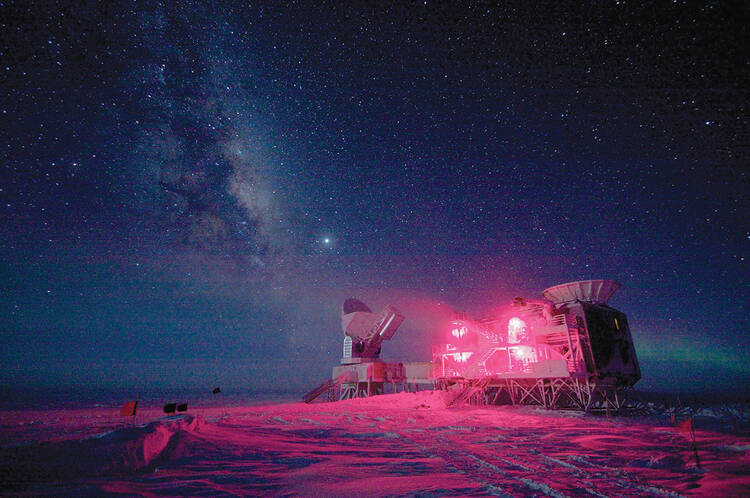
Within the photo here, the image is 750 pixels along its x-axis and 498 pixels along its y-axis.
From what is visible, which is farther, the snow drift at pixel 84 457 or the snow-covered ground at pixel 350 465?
the snow-covered ground at pixel 350 465

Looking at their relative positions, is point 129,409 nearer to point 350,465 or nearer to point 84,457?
point 84,457

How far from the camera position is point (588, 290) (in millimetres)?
32750

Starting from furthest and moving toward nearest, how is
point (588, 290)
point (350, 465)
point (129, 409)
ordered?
1. point (588, 290)
2. point (129, 409)
3. point (350, 465)

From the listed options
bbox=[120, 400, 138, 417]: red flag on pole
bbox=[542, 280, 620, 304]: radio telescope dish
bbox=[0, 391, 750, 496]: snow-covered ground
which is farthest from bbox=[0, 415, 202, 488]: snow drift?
bbox=[542, 280, 620, 304]: radio telescope dish

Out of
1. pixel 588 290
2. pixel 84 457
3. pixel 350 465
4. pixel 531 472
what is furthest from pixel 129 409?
pixel 588 290

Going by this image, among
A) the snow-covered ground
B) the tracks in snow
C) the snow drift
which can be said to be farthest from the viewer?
the tracks in snow

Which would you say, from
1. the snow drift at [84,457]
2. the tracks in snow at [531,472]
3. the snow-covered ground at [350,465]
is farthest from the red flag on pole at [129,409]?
the tracks in snow at [531,472]

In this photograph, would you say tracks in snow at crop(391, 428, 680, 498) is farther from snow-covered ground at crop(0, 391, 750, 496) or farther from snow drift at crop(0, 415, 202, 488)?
snow drift at crop(0, 415, 202, 488)

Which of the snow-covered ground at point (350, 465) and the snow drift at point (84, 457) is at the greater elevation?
the snow drift at point (84, 457)

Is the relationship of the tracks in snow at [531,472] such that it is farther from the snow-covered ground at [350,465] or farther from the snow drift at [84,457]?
the snow drift at [84,457]

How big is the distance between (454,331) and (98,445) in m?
38.6

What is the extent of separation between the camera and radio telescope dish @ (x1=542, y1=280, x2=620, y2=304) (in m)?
32.6

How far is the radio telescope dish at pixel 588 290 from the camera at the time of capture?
107ft

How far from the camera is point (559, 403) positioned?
31891 mm
